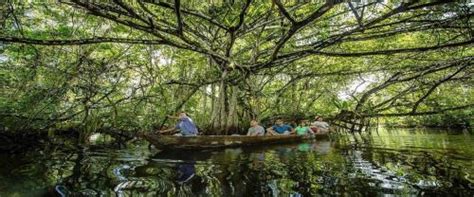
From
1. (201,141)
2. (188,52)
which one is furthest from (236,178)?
(188,52)

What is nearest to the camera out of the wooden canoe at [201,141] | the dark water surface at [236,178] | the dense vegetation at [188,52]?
Result: the dark water surface at [236,178]

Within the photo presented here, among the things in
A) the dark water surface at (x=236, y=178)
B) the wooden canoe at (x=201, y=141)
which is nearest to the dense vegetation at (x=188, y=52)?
the wooden canoe at (x=201, y=141)

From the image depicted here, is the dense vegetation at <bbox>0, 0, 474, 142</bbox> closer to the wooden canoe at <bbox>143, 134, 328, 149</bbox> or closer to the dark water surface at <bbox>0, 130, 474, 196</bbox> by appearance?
the wooden canoe at <bbox>143, 134, 328, 149</bbox>

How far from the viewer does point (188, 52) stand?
406 inches

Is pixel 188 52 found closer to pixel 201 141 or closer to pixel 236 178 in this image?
pixel 201 141

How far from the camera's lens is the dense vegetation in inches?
230

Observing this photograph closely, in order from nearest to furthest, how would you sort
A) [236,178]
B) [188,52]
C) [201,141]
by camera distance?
[236,178]
[201,141]
[188,52]

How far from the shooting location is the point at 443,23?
5.94 metres

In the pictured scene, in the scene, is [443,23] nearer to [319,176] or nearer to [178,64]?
[319,176]

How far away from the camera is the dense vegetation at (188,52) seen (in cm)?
585

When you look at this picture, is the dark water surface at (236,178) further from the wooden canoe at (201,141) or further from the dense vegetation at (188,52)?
the dense vegetation at (188,52)

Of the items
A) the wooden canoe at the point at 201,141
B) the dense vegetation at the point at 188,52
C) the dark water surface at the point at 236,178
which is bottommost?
the dark water surface at the point at 236,178

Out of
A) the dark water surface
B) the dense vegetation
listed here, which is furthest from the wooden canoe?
the dark water surface

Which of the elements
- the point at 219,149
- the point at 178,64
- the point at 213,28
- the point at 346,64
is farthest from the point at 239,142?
the point at 346,64
